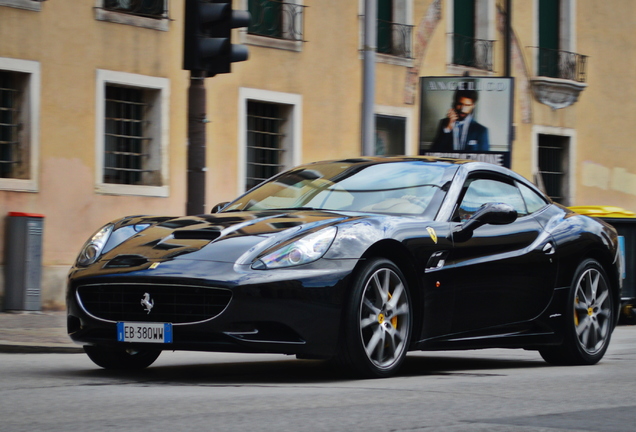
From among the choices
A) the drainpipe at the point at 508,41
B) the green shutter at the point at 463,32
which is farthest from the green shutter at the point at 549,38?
the green shutter at the point at 463,32

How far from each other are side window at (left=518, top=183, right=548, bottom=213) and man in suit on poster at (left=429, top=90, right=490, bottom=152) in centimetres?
976

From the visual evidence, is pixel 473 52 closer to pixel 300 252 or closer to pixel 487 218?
pixel 487 218

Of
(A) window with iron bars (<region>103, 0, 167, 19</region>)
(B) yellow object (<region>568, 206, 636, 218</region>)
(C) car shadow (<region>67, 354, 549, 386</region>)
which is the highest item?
(A) window with iron bars (<region>103, 0, 167, 19</region>)

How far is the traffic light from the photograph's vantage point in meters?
10.8

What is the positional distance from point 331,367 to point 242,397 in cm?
228

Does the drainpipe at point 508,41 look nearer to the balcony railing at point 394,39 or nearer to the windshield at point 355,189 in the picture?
the balcony railing at point 394,39

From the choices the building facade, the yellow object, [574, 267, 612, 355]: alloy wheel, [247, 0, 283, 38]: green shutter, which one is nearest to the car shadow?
[574, 267, 612, 355]: alloy wheel

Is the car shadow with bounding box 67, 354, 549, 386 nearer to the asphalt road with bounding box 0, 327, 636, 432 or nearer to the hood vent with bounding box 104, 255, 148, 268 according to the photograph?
the asphalt road with bounding box 0, 327, 636, 432

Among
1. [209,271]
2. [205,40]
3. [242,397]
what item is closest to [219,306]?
[209,271]

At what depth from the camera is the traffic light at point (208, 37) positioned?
1079 cm

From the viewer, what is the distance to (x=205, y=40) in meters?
10.8


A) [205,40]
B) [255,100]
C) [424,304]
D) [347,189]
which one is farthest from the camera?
[255,100]

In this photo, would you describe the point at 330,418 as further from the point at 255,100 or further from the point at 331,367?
the point at 255,100

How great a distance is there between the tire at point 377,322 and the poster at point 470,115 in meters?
11.5
